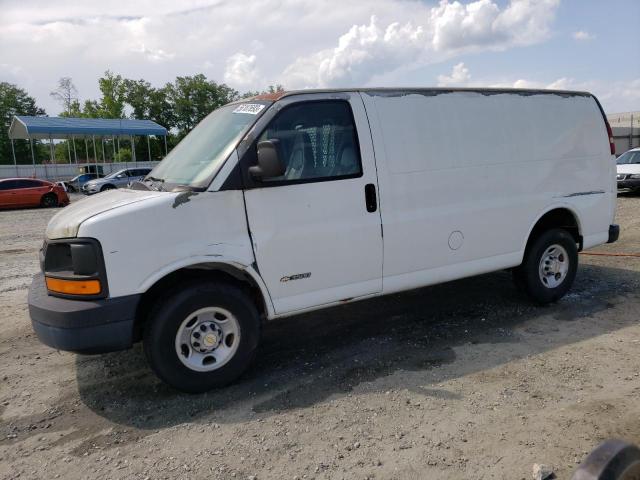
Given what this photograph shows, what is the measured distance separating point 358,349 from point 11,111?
258 feet

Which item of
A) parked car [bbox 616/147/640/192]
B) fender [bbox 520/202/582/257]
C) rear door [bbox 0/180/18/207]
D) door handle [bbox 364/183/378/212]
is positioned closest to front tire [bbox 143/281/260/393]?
door handle [bbox 364/183/378/212]

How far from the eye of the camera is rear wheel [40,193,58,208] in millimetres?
22689

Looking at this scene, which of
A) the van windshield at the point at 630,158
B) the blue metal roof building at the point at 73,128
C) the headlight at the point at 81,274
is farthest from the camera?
the blue metal roof building at the point at 73,128

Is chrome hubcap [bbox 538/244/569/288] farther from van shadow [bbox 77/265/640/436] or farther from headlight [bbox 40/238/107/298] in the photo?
headlight [bbox 40/238/107/298]

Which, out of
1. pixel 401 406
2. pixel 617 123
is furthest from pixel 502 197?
pixel 617 123

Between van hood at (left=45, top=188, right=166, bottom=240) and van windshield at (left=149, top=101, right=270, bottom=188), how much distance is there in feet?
1.01

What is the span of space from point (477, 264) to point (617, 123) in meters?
47.3

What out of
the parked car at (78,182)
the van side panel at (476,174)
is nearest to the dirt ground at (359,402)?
the van side panel at (476,174)

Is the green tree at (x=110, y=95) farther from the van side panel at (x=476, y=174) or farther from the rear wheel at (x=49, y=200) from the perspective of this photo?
the van side panel at (x=476, y=174)

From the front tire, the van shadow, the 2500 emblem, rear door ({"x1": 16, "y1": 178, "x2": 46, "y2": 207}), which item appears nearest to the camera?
the front tire

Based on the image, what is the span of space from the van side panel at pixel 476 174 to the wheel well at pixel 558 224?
0.28 ft

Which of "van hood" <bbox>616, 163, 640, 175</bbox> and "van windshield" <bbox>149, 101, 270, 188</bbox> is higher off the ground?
"van windshield" <bbox>149, 101, 270, 188</bbox>

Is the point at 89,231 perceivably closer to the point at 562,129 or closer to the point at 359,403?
the point at 359,403

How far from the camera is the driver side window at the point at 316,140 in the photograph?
13.4 feet
